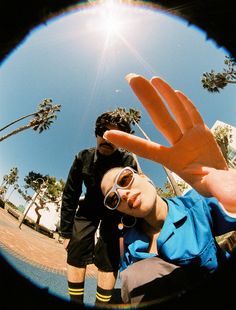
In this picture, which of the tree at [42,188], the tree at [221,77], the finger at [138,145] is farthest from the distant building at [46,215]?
the tree at [221,77]

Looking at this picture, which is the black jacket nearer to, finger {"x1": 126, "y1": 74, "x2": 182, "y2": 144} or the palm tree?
the palm tree

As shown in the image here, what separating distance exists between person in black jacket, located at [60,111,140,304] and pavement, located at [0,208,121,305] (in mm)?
78

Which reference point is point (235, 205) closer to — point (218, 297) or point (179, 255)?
point (179, 255)

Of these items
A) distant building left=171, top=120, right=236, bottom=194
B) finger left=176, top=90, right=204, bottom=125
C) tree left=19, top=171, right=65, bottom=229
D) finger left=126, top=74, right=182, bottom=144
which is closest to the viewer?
finger left=126, top=74, right=182, bottom=144

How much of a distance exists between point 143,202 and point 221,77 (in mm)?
888

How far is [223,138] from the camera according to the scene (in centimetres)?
97

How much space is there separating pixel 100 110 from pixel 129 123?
21 cm

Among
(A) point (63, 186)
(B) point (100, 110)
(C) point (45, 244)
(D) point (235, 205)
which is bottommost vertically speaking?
(C) point (45, 244)

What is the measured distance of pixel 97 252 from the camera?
1371 mm

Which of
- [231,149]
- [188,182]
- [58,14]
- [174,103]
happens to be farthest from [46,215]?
[58,14]

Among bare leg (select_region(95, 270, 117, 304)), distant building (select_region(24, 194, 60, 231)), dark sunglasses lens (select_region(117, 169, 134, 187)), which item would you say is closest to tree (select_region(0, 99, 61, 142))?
distant building (select_region(24, 194, 60, 231))

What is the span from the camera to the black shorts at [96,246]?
1.33 metres

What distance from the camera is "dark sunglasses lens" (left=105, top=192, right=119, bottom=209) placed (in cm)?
112

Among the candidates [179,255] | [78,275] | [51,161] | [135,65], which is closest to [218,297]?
[179,255]
